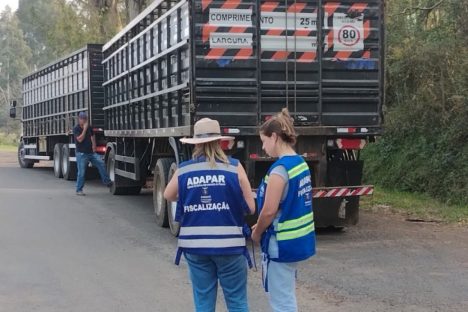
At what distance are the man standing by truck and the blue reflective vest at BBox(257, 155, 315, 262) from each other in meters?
11.0

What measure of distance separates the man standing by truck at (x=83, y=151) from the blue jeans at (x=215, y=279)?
34.8ft

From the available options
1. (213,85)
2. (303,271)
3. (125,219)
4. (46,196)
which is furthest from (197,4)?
(46,196)

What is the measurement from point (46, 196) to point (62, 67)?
6817 millimetres

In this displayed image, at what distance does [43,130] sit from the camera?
2223 cm

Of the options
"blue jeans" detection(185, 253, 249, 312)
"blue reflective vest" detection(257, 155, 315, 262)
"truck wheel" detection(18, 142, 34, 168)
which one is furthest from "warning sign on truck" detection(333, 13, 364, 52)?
"truck wheel" detection(18, 142, 34, 168)

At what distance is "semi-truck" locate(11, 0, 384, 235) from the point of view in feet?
26.9

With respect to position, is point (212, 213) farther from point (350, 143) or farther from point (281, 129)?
point (350, 143)

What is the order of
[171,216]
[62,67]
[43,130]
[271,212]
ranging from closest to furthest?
1. [271,212]
2. [171,216]
3. [62,67]
4. [43,130]

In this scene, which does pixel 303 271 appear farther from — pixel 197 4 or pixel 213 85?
pixel 197 4

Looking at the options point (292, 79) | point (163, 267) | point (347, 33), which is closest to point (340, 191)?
point (292, 79)

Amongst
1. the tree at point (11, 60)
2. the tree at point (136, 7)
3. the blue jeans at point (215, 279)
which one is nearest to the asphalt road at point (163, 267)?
the blue jeans at point (215, 279)

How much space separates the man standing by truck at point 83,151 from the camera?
14.4 metres

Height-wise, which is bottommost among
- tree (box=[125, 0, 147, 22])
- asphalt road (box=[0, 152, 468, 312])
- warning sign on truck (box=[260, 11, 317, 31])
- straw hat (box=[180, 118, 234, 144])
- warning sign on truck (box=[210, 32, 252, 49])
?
asphalt road (box=[0, 152, 468, 312])

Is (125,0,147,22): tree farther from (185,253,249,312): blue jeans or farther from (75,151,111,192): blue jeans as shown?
(185,253,249,312): blue jeans
